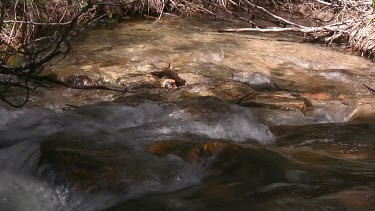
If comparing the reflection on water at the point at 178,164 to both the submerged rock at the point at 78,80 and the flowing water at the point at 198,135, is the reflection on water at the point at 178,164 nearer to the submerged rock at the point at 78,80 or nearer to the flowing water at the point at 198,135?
the flowing water at the point at 198,135

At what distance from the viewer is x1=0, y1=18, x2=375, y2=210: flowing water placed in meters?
2.57

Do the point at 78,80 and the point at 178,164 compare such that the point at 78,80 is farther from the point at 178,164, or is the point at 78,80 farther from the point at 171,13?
the point at 171,13

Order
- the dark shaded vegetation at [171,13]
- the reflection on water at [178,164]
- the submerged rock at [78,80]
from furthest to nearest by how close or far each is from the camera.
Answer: the dark shaded vegetation at [171,13] < the submerged rock at [78,80] < the reflection on water at [178,164]

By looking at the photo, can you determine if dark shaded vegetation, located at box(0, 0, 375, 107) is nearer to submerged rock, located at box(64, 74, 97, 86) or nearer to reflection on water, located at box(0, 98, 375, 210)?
submerged rock, located at box(64, 74, 97, 86)

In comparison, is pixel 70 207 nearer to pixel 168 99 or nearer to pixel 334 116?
pixel 168 99

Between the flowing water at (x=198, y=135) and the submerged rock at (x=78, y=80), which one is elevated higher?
the flowing water at (x=198, y=135)

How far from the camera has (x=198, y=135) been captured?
3.54 metres

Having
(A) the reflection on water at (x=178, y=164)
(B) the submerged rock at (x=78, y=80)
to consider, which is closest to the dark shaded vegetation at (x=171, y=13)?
(B) the submerged rock at (x=78, y=80)

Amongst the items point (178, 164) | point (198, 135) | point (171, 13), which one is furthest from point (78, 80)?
point (171, 13)

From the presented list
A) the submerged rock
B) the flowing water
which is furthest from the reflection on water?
the submerged rock

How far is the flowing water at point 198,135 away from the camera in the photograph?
8.42 feet

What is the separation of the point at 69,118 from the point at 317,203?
211 cm

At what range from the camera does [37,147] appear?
3.07 m

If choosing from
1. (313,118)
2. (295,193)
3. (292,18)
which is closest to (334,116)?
(313,118)
